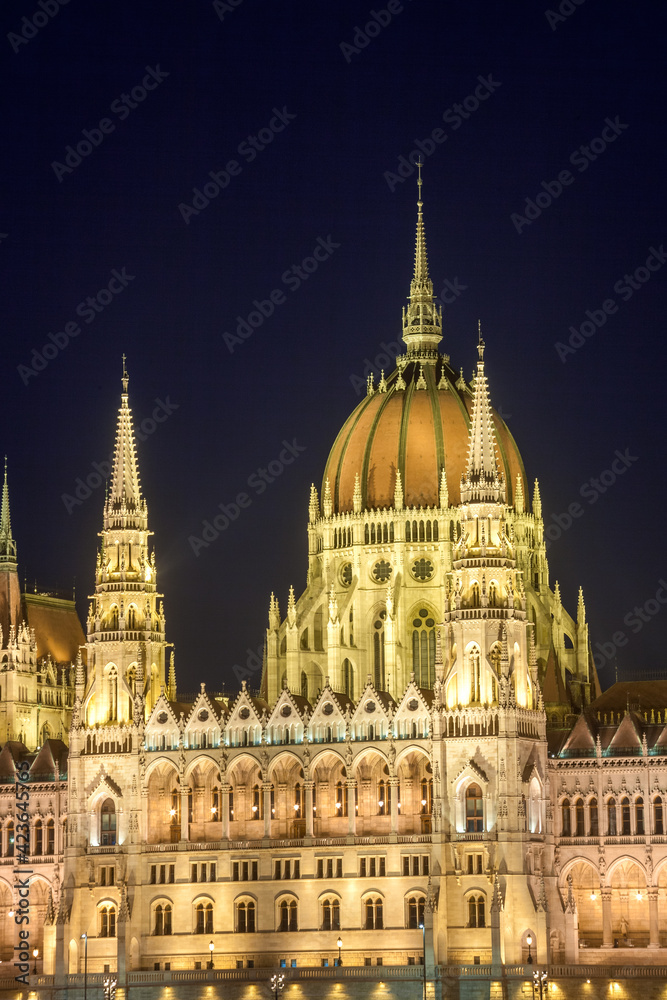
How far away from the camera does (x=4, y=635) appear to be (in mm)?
175625

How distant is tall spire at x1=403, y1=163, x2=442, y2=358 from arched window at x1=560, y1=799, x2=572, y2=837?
4069 centimetres

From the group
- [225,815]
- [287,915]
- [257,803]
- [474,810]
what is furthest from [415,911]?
[225,815]

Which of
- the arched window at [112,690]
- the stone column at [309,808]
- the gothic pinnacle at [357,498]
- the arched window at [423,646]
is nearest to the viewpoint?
the stone column at [309,808]

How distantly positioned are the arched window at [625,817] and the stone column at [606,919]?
3631mm

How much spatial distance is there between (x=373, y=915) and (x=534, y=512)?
127 feet

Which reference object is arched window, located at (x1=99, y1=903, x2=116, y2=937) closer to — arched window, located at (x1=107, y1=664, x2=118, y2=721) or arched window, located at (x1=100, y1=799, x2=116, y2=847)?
arched window, located at (x1=100, y1=799, x2=116, y2=847)

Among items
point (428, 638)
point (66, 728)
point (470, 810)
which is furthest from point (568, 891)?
point (66, 728)

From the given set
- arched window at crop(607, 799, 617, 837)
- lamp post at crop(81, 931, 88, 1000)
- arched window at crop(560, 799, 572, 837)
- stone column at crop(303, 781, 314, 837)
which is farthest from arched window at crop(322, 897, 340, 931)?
arched window at crop(607, 799, 617, 837)

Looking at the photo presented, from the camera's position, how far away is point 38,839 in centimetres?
15212

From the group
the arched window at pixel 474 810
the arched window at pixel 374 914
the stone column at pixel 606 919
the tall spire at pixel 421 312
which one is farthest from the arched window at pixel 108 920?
the tall spire at pixel 421 312

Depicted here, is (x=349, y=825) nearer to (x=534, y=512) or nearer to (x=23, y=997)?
(x=23, y=997)

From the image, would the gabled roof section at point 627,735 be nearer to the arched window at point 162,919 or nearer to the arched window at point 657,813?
the arched window at point 657,813

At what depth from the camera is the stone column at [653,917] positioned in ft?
454

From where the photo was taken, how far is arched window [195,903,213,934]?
143625 mm
